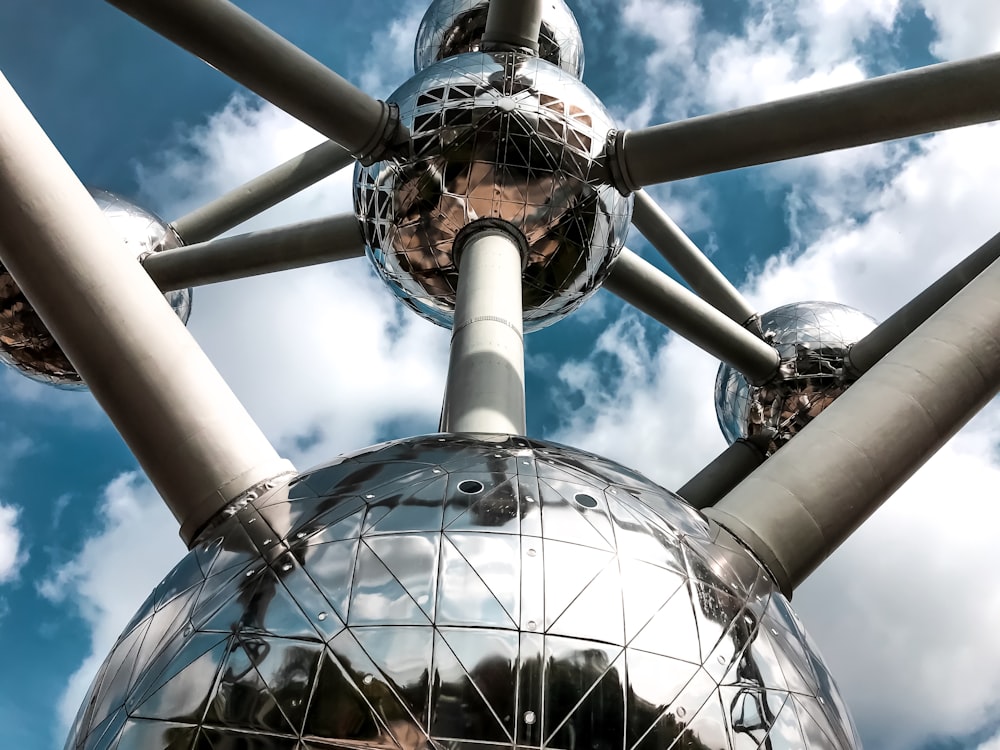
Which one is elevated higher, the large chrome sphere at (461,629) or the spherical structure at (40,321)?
the spherical structure at (40,321)

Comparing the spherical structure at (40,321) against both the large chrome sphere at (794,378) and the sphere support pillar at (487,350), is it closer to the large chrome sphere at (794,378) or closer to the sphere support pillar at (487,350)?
the sphere support pillar at (487,350)

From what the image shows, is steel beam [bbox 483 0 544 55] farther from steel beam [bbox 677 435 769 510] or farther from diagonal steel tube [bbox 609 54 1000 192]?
steel beam [bbox 677 435 769 510]

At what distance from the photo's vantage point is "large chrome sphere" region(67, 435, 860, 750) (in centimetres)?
241

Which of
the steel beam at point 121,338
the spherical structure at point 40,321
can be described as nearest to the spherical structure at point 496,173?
the steel beam at point 121,338

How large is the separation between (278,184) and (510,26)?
11.8 ft

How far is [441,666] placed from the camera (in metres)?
2.42

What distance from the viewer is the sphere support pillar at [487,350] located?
182 inches

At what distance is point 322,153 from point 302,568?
289 inches

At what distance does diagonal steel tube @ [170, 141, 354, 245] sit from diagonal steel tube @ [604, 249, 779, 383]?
118 inches

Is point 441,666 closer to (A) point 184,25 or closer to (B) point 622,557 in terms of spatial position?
(B) point 622,557

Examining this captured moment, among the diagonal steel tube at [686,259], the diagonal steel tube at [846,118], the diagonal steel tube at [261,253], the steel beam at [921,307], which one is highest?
the diagonal steel tube at [686,259]

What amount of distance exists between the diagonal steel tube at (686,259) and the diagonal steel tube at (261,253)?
2534 millimetres

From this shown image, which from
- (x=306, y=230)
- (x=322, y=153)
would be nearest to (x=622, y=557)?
(x=306, y=230)

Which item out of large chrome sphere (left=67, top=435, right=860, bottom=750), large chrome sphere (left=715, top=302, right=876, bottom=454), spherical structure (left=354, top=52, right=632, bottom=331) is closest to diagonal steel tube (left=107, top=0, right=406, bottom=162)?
spherical structure (left=354, top=52, right=632, bottom=331)
